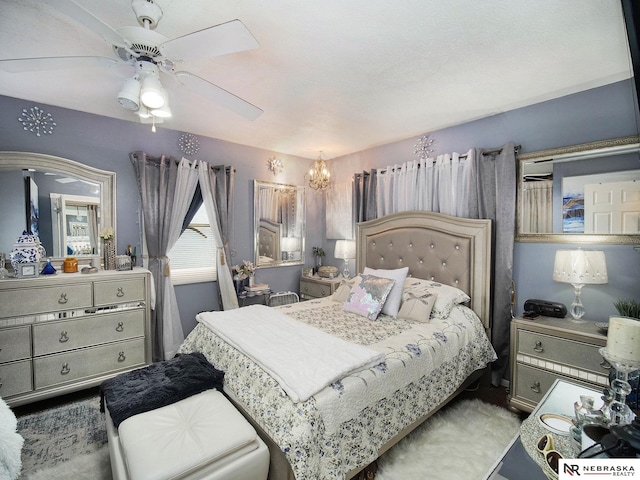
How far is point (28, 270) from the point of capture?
2361mm

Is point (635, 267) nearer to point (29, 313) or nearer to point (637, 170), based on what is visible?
point (637, 170)

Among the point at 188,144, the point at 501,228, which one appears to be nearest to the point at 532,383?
the point at 501,228

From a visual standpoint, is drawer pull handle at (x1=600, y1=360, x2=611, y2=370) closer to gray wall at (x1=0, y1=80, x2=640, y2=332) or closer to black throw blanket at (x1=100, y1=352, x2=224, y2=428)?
gray wall at (x1=0, y1=80, x2=640, y2=332)

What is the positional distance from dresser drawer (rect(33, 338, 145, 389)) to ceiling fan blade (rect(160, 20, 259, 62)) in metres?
2.53

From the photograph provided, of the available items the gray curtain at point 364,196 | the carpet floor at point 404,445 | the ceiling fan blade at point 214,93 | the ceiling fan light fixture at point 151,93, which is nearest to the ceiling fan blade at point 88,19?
the ceiling fan light fixture at point 151,93

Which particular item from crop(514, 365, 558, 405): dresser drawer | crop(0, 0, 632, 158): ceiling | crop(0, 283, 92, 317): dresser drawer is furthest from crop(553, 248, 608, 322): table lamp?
crop(0, 283, 92, 317): dresser drawer

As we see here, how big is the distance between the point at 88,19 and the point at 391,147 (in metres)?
3.14

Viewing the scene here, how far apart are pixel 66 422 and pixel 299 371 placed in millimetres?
2108

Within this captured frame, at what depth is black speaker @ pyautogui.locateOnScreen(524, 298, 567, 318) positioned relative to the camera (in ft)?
7.65

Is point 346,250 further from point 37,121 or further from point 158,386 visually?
point 37,121

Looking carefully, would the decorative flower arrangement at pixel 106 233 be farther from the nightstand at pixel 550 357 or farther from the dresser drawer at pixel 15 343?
the nightstand at pixel 550 357

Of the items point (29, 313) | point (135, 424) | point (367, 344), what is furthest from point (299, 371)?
point (29, 313)

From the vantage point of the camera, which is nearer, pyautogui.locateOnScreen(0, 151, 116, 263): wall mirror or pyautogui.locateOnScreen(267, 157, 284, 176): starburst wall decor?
pyautogui.locateOnScreen(0, 151, 116, 263): wall mirror

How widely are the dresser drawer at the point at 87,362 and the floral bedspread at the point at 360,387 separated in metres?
0.73
